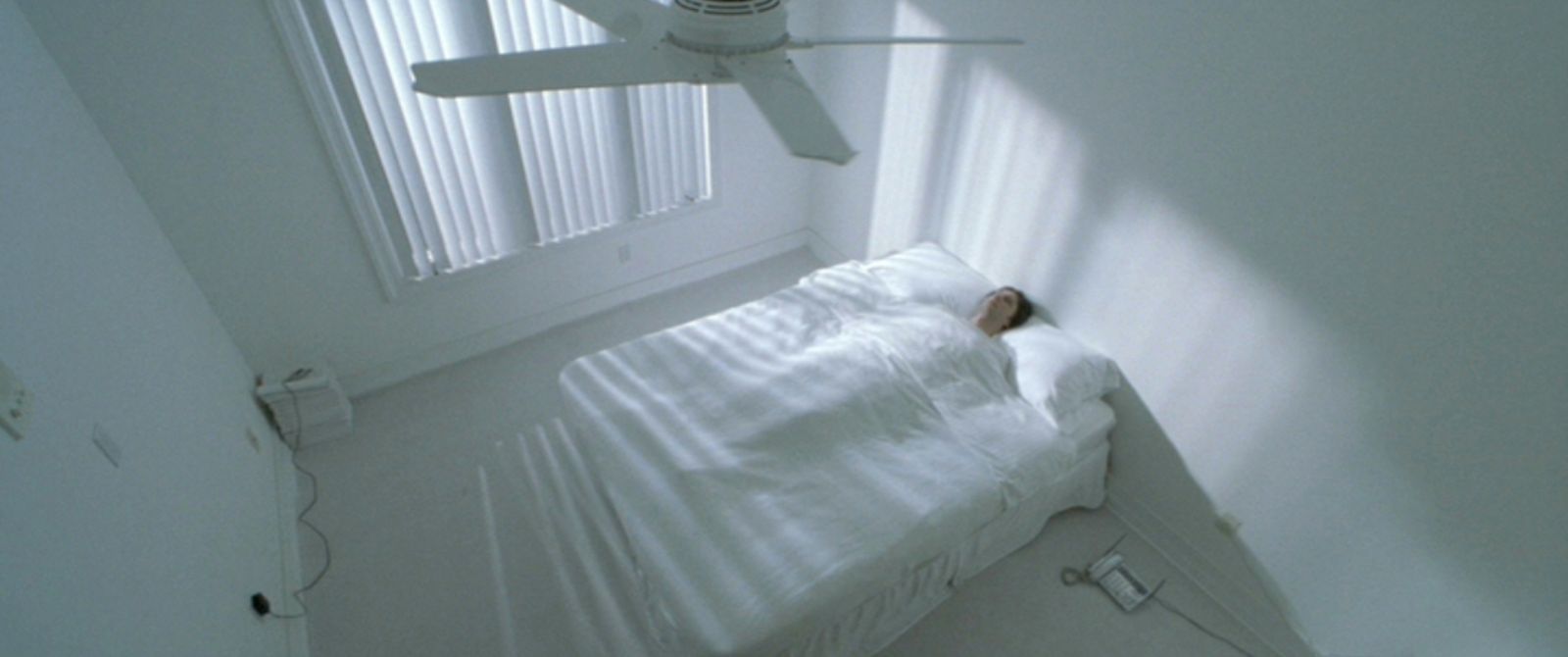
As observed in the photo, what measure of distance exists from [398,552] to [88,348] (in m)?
1.15

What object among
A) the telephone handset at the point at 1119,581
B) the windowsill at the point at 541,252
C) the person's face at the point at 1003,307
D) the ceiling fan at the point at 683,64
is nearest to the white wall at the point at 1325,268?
the person's face at the point at 1003,307

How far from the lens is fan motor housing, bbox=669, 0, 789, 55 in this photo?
2.90ft

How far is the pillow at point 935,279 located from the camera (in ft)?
8.94

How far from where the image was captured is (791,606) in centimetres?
176

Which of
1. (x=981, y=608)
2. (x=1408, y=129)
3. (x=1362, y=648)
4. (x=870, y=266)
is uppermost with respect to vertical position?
(x=1408, y=129)

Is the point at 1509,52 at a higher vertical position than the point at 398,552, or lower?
higher

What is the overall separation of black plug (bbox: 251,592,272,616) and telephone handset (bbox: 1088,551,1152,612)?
2.62 m

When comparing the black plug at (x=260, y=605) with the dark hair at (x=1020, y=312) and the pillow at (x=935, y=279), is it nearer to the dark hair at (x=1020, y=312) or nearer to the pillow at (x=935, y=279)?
the pillow at (x=935, y=279)

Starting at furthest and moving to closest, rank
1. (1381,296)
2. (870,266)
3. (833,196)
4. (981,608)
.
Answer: (833,196)
(870,266)
(981,608)
(1381,296)

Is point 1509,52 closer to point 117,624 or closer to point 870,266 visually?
point 870,266

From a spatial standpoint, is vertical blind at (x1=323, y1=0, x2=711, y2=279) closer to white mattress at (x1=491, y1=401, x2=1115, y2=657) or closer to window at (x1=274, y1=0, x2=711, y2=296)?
window at (x1=274, y1=0, x2=711, y2=296)

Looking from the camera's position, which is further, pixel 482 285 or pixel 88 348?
pixel 482 285

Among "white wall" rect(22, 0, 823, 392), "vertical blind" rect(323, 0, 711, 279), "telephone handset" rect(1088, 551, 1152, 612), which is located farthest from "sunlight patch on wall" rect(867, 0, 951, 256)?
"telephone handset" rect(1088, 551, 1152, 612)

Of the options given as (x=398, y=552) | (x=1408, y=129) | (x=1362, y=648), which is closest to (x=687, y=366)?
(x=398, y=552)
